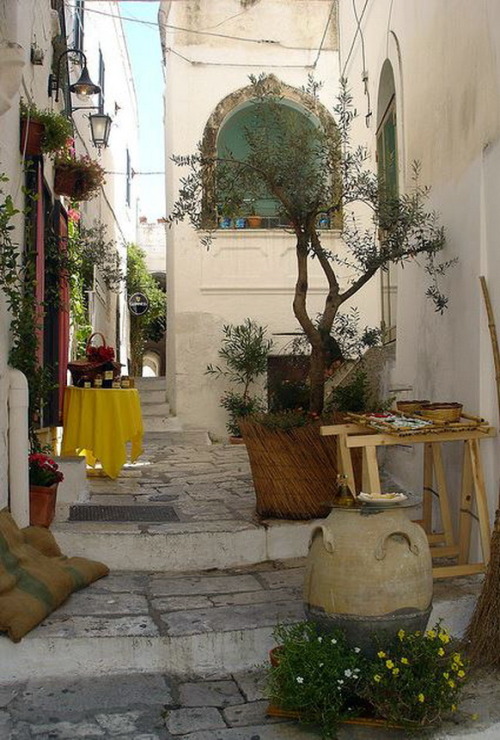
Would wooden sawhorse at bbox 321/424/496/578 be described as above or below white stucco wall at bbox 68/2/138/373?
below

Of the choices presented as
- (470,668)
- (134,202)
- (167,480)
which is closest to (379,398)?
(167,480)

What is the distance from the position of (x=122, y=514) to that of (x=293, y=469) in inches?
53.2

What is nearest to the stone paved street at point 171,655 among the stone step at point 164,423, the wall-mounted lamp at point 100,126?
the wall-mounted lamp at point 100,126

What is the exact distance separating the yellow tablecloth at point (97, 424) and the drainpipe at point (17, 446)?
2.00 metres

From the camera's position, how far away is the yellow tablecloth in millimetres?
7375

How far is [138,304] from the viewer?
19.5 metres

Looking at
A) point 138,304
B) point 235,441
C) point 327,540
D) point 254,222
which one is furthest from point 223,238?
point 327,540

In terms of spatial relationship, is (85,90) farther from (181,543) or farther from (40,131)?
(181,543)

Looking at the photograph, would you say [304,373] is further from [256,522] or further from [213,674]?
[213,674]

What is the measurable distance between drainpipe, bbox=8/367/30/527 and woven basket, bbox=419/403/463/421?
2.45 m

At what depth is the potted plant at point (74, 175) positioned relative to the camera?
7.87 m

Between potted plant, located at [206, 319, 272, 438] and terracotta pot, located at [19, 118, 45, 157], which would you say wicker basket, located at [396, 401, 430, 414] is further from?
potted plant, located at [206, 319, 272, 438]

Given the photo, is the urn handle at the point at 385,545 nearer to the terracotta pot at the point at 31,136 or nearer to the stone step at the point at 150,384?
the terracotta pot at the point at 31,136

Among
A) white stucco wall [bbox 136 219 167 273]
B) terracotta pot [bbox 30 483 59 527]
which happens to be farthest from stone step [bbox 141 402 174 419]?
white stucco wall [bbox 136 219 167 273]
